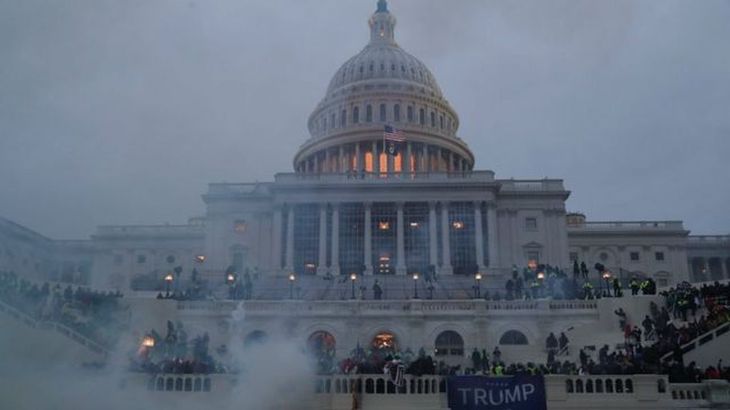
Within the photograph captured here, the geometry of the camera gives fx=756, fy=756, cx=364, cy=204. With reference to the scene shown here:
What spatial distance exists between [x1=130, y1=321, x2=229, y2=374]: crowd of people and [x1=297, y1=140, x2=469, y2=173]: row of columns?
5408 cm

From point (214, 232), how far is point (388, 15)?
59733 mm

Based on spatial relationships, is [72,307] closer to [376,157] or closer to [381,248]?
[381,248]

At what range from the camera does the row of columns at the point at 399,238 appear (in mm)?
69750

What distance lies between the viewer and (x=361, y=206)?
238ft

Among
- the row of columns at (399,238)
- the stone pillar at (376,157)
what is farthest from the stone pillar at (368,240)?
the stone pillar at (376,157)

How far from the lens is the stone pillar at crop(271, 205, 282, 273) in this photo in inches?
2805

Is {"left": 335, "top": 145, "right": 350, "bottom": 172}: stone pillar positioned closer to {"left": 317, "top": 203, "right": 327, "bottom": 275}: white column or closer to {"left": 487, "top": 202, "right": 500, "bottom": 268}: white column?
{"left": 317, "top": 203, "right": 327, "bottom": 275}: white column

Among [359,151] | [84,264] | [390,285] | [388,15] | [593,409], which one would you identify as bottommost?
[593,409]

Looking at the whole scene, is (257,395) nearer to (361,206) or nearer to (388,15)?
(361,206)

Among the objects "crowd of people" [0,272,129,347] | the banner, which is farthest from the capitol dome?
the banner

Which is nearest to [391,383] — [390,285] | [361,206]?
[390,285]

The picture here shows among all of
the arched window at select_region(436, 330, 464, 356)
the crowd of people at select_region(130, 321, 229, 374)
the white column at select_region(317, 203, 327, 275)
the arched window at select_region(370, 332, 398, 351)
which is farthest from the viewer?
the white column at select_region(317, 203, 327, 275)

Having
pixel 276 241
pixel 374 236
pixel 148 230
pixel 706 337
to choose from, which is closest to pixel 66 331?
pixel 706 337

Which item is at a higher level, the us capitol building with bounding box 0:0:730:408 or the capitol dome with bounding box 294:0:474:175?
the capitol dome with bounding box 294:0:474:175
